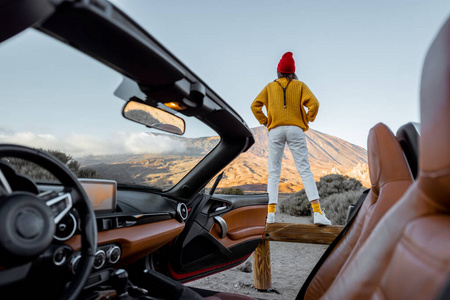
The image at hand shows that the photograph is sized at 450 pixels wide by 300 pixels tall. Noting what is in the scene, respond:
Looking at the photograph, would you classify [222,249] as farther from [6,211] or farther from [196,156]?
[6,211]

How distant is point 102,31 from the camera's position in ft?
3.16

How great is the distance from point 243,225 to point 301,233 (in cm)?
95

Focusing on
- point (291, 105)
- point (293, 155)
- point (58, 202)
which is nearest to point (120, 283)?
point (58, 202)

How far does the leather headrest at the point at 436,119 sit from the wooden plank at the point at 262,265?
274 centimetres

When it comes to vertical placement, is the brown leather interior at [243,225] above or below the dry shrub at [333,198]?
above

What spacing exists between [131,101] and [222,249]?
1.34 meters

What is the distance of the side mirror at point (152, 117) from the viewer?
141 cm

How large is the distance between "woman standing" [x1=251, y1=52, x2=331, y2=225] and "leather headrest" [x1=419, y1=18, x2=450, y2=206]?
2925mm

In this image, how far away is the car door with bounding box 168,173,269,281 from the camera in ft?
6.87

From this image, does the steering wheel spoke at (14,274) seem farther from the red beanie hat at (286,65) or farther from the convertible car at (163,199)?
the red beanie hat at (286,65)

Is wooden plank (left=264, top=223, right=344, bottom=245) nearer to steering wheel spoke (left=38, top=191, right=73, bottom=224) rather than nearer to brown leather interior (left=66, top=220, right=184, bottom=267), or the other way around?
brown leather interior (left=66, top=220, right=184, bottom=267)

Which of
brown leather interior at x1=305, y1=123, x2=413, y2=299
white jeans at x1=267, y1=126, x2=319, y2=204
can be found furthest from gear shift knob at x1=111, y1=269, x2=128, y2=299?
white jeans at x1=267, y1=126, x2=319, y2=204

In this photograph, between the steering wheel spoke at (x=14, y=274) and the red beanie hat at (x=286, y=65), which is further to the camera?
the red beanie hat at (x=286, y=65)

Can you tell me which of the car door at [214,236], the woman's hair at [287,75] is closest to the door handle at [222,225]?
the car door at [214,236]
